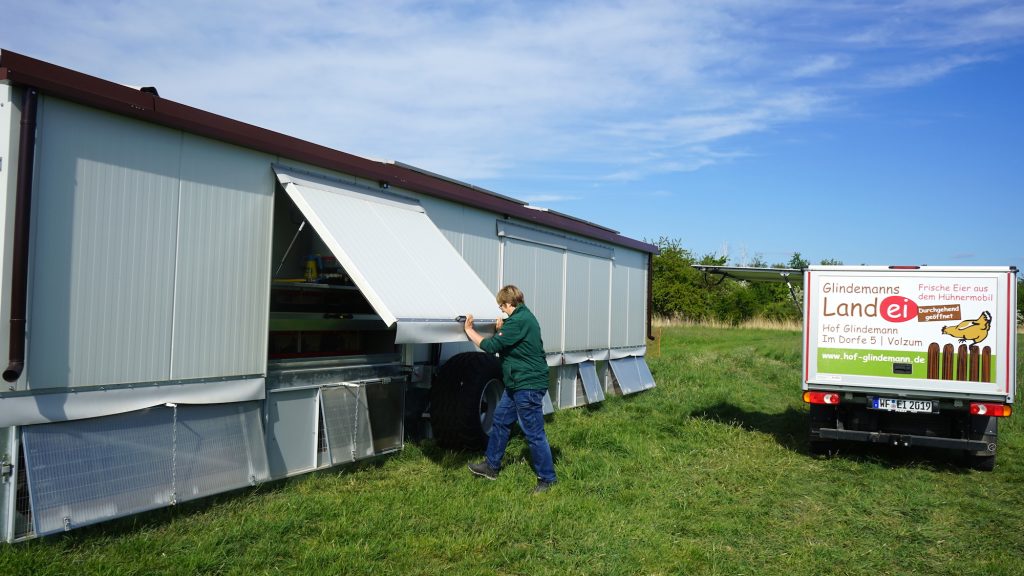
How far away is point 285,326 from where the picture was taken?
7336 mm

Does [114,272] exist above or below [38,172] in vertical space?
below

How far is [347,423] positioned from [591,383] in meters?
5.75

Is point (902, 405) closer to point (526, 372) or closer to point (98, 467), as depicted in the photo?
point (526, 372)

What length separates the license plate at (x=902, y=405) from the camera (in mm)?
8447

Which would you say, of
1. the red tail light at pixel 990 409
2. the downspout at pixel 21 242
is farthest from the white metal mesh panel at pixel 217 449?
the red tail light at pixel 990 409

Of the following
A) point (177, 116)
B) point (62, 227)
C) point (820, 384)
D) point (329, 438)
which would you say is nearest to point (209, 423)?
point (329, 438)

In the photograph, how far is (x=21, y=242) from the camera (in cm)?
474

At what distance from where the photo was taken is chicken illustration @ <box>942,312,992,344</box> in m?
8.41

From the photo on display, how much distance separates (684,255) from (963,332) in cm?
3314

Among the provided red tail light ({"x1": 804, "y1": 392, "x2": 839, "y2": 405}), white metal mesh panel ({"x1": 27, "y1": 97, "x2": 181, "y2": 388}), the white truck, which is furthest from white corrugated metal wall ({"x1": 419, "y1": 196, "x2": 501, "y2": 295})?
red tail light ({"x1": 804, "y1": 392, "x2": 839, "y2": 405})

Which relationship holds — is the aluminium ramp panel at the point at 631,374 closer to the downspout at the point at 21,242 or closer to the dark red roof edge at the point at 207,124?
the dark red roof edge at the point at 207,124

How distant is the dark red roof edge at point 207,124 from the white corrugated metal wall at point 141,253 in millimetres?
103

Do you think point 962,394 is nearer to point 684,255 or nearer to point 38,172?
point 38,172

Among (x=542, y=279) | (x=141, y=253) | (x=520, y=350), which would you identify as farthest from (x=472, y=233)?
(x=141, y=253)
